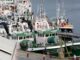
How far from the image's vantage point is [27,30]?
2689 inches

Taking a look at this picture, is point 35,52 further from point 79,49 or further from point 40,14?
point 40,14

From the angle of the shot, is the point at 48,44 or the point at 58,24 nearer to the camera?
the point at 48,44

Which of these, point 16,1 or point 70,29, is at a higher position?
point 16,1

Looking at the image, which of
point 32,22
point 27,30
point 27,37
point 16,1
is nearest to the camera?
point 27,37

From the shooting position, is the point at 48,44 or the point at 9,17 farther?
the point at 9,17

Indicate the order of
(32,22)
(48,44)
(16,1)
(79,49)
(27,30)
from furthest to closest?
1. (16,1)
2. (32,22)
3. (27,30)
4. (48,44)
5. (79,49)

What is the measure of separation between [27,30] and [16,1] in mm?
14481

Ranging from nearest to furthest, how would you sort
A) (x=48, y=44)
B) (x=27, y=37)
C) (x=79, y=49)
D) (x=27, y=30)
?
1. (x=79, y=49)
2. (x=48, y=44)
3. (x=27, y=37)
4. (x=27, y=30)

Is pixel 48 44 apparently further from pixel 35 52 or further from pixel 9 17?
pixel 9 17

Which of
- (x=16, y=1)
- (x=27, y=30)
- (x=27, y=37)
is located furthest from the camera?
(x=16, y=1)

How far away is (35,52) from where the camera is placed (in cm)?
5216

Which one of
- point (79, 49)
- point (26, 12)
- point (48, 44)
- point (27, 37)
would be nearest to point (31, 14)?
point (26, 12)

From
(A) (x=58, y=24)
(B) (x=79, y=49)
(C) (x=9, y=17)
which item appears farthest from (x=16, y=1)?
(B) (x=79, y=49)

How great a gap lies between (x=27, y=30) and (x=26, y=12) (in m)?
9.34
